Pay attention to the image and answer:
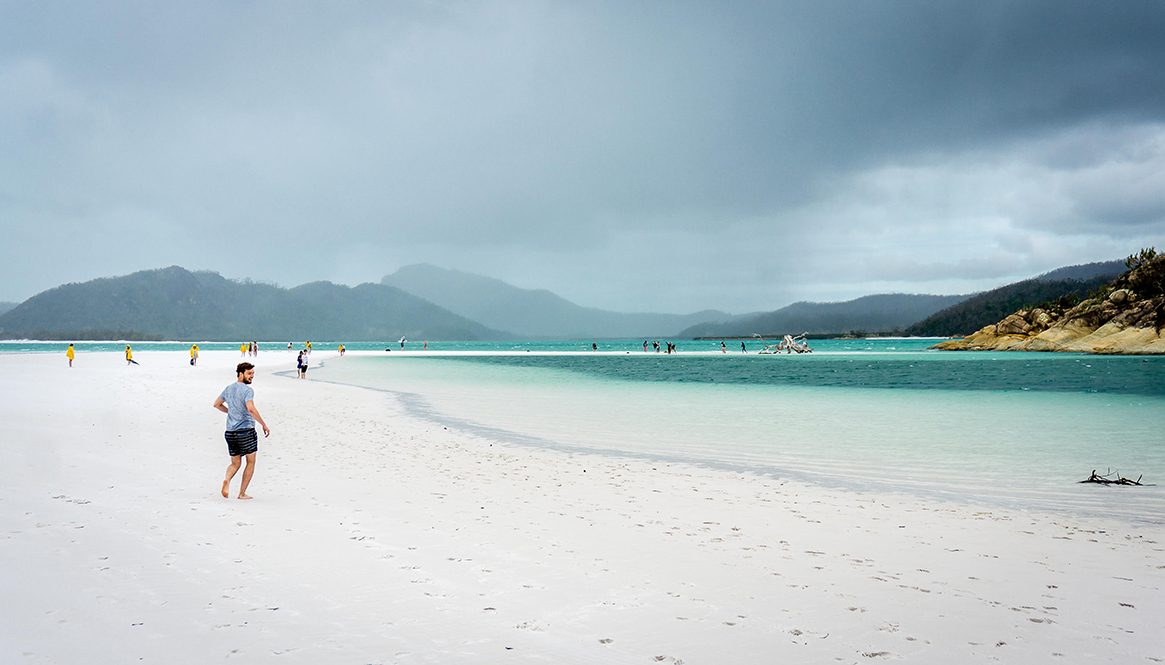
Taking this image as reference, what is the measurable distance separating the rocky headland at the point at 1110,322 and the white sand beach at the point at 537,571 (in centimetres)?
7974

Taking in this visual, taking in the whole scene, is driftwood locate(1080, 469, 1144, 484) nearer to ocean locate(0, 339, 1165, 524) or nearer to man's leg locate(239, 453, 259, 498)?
ocean locate(0, 339, 1165, 524)

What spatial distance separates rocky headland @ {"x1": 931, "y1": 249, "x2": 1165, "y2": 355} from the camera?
66125 mm

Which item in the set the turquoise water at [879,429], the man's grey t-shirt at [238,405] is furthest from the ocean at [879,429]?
the man's grey t-shirt at [238,405]

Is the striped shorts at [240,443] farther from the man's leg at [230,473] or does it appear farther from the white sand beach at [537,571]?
the white sand beach at [537,571]

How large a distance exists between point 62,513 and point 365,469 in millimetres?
4545

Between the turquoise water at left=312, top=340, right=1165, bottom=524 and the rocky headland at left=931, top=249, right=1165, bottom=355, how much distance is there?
4036 centimetres

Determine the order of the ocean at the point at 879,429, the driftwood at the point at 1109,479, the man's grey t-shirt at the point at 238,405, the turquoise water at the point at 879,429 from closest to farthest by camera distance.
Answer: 1. the man's grey t-shirt at the point at 238,405
2. the driftwood at the point at 1109,479
3. the ocean at the point at 879,429
4. the turquoise water at the point at 879,429

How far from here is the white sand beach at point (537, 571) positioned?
4.47m

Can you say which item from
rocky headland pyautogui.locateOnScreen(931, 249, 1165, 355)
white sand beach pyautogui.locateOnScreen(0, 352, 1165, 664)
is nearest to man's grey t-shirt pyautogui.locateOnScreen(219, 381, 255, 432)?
white sand beach pyautogui.locateOnScreen(0, 352, 1165, 664)

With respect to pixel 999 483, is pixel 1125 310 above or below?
above

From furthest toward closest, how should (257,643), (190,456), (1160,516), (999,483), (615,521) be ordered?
(190,456) → (999,483) → (1160,516) → (615,521) → (257,643)

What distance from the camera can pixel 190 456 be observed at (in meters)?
12.0

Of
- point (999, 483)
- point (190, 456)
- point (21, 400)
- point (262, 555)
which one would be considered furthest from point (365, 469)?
point (21, 400)

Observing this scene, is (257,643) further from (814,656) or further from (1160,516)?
(1160,516)
